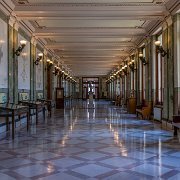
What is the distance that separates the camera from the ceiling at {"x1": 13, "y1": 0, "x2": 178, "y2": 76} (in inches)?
371

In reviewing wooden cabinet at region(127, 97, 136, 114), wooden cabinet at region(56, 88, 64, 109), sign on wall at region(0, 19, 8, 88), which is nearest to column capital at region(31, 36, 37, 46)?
sign on wall at region(0, 19, 8, 88)

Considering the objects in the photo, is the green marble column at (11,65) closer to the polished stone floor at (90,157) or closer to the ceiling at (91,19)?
the ceiling at (91,19)

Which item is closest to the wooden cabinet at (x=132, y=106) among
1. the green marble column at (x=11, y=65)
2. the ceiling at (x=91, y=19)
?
the ceiling at (x=91, y=19)

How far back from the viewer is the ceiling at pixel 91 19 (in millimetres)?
9414

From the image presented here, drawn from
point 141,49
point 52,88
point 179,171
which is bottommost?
point 179,171

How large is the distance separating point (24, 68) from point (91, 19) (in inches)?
133

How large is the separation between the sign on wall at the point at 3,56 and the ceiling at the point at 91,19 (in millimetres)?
833

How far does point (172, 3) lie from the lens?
8.97 meters

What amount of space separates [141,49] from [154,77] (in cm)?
363

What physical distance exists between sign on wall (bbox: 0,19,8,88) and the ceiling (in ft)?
2.73

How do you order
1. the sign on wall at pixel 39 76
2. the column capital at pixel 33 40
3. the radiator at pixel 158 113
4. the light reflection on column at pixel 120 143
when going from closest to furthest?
the light reflection on column at pixel 120 143 → the radiator at pixel 158 113 → the column capital at pixel 33 40 → the sign on wall at pixel 39 76

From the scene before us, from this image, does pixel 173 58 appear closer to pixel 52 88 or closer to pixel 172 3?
pixel 172 3

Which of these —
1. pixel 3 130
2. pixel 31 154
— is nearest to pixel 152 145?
pixel 31 154

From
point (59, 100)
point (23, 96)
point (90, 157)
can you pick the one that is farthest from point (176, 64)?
point (59, 100)
